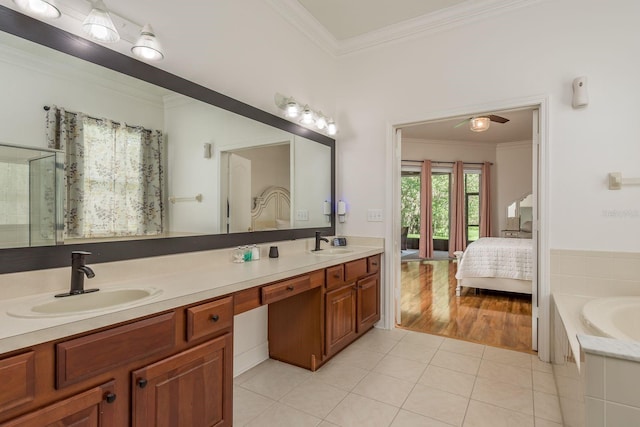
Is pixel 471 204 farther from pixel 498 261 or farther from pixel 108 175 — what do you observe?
pixel 108 175

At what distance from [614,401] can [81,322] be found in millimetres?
1717

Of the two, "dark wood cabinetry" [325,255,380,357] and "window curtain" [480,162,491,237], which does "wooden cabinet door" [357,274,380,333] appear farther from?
"window curtain" [480,162,491,237]

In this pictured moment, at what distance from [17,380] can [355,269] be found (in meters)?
2.13

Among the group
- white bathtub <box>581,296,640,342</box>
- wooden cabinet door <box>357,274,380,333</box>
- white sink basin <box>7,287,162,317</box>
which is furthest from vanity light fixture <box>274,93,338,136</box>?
white bathtub <box>581,296,640,342</box>

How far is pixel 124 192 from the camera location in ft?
5.51

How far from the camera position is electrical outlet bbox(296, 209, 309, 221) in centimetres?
295

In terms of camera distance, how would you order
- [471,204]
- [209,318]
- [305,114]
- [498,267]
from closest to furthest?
[209,318] < [305,114] < [498,267] < [471,204]

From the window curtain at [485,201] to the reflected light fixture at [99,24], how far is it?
732cm

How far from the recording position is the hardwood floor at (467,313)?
3.05 m

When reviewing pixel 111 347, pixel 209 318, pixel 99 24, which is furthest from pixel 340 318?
pixel 99 24

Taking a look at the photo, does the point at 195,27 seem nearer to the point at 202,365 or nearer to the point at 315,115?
the point at 315,115

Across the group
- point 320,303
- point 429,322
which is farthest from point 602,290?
point 320,303

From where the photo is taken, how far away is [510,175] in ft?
23.3

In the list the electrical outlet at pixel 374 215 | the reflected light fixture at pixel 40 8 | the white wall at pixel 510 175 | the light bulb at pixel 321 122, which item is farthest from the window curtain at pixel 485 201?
the reflected light fixture at pixel 40 8
